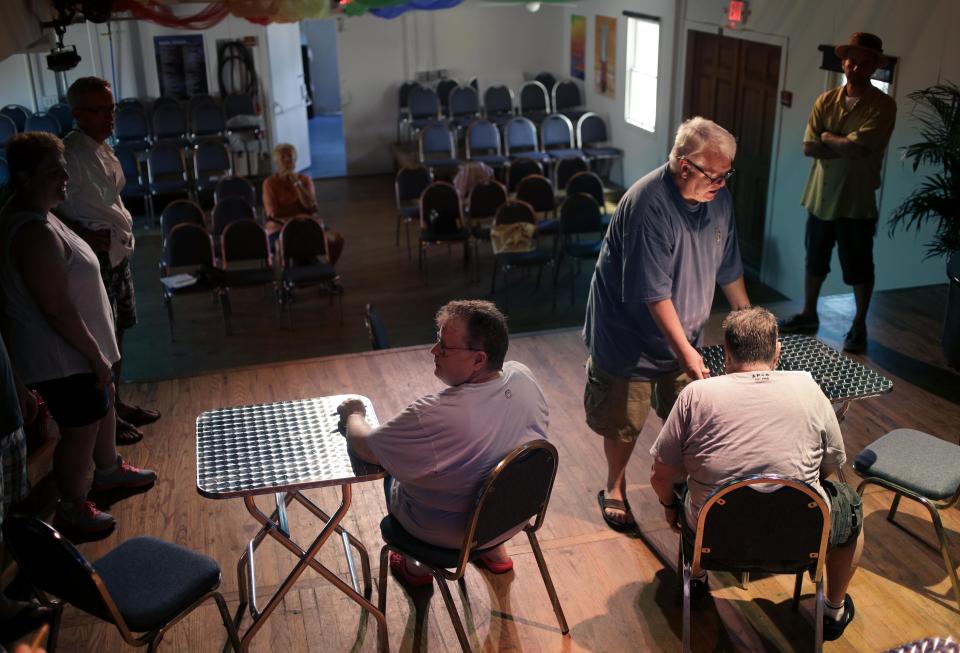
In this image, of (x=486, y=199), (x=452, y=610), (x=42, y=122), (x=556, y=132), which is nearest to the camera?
(x=452, y=610)

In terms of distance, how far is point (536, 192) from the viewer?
908 centimetres

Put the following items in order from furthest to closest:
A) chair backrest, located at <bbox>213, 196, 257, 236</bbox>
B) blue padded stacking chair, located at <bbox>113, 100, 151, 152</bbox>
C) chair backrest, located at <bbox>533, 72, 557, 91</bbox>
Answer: chair backrest, located at <bbox>533, 72, 557, 91</bbox> → blue padded stacking chair, located at <bbox>113, 100, 151, 152</bbox> → chair backrest, located at <bbox>213, 196, 257, 236</bbox>

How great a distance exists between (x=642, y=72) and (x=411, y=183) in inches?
144

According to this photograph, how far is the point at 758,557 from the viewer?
9.52 feet

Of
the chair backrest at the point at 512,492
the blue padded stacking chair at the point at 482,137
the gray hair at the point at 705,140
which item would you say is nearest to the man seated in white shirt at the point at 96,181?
the chair backrest at the point at 512,492

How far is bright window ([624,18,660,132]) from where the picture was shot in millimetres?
11070

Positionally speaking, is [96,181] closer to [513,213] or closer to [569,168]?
[513,213]

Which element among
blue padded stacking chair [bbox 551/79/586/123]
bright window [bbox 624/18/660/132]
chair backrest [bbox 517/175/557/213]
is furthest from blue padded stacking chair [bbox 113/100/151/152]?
bright window [bbox 624/18/660/132]

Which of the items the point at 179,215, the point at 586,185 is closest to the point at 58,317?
the point at 179,215

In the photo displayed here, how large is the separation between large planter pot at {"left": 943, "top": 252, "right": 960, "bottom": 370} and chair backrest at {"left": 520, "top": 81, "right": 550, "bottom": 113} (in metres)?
8.84

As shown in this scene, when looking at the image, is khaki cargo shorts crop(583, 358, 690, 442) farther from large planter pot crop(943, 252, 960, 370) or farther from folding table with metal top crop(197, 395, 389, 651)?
large planter pot crop(943, 252, 960, 370)

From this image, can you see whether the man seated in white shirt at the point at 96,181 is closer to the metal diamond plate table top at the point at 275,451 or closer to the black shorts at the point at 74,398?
the black shorts at the point at 74,398

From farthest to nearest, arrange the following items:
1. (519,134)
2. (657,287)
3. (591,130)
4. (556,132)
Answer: (591,130) < (556,132) < (519,134) < (657,287)

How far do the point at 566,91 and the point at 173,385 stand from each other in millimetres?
8790
